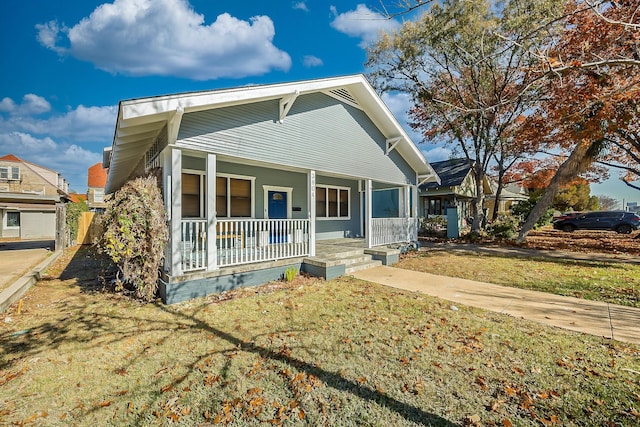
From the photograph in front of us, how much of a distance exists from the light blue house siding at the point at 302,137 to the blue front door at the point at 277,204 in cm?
241

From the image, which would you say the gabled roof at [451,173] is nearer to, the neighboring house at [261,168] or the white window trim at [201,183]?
the neighboring house at [261,168]

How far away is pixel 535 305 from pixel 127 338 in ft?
24.3

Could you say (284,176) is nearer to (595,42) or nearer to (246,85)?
(246,85)

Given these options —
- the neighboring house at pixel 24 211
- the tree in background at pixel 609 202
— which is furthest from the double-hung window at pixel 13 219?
the tree in background at pixel 609 202

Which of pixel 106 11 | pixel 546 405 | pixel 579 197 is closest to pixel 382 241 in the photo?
pixel 546 405

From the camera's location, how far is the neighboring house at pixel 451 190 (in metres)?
21.1

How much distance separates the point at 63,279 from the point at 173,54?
372 inches

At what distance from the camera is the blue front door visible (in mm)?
10469

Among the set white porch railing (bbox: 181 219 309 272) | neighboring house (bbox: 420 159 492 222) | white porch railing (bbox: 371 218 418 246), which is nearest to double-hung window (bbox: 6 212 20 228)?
white porch railing (bbox: 181 219 309 272)

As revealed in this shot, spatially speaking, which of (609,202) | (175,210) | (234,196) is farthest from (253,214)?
(609,202)

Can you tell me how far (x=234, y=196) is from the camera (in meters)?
9.34

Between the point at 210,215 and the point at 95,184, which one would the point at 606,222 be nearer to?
the point at 210,215

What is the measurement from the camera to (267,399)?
285 cm

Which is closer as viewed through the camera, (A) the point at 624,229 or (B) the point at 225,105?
(B) the point at 225,105
